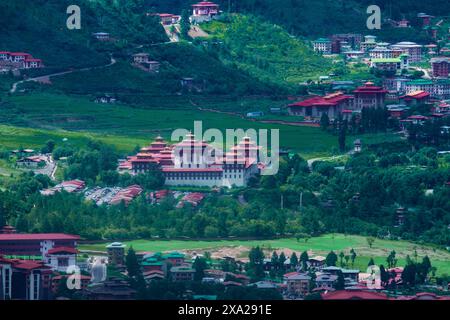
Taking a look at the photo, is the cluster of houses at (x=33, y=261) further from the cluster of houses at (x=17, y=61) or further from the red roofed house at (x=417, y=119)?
the cluster of houses at (x=17, y=61)

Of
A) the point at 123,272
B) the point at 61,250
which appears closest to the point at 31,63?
the point at 61,250

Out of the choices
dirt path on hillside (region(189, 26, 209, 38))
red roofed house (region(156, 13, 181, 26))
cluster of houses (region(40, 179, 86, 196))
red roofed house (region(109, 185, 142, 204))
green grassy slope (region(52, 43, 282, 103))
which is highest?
red roofed house (region(156, 13, 181, 26))

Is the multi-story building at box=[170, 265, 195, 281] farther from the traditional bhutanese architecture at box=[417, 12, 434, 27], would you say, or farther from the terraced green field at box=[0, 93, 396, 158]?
the traditional bhutanese architecture at box=[417, 12, 434, 27]

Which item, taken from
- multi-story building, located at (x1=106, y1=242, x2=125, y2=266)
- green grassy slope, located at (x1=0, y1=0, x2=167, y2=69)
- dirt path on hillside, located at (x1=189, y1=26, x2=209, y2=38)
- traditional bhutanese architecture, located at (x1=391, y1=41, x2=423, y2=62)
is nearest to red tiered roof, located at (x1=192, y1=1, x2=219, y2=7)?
dirt path on hillside, located at (x1=189, y1=26, x2=209, y2=38)

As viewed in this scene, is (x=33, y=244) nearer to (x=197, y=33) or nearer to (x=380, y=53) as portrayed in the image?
(x=197, y=33)

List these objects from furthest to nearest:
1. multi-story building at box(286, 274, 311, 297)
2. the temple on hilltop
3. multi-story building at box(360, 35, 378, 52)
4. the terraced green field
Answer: multi-story building at box(360, 35, 378, 52) < the terraced green field < the temple on hilltop < multi-story building at box(286, 274, 311, 297)
